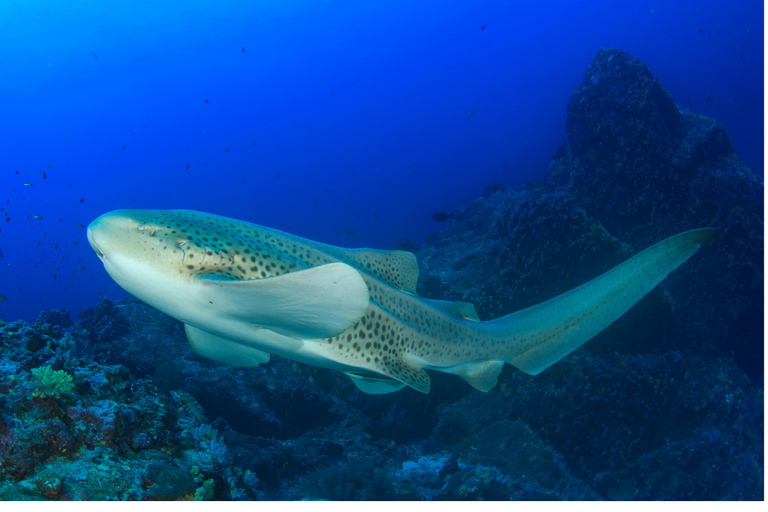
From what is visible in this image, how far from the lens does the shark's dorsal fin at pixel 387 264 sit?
3439 millimetres

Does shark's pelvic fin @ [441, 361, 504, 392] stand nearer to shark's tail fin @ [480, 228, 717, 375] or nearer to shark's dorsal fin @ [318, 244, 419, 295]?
shark's tail fin @ [480, 228, 717, 375]

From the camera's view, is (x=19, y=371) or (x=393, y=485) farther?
(x=393, y=485)

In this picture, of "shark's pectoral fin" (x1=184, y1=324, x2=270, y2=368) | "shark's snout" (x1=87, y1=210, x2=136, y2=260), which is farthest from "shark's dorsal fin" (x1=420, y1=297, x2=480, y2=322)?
"shark's snout" (x1=87, y1=210, x2=136, y2=260)

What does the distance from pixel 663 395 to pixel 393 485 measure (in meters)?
5.32

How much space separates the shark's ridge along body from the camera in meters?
2.31

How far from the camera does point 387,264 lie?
3639 mm

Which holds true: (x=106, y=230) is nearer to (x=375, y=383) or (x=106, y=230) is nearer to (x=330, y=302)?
(x=330, y=302)

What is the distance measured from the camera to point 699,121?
12.0 m

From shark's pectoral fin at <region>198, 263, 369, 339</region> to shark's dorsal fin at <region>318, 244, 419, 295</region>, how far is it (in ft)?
3.00

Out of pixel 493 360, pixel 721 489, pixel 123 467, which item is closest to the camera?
pixel 123 467

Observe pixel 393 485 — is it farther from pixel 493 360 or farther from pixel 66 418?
pixel 66 418

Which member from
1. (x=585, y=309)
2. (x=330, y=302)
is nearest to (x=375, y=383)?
(x=330, y=302)

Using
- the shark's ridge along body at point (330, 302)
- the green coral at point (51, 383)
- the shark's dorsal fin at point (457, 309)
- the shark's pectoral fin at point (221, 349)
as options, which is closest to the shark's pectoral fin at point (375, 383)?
the shark's ridge along body at point (330, 302)

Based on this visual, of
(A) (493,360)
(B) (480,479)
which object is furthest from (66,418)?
(B) (480,479)
